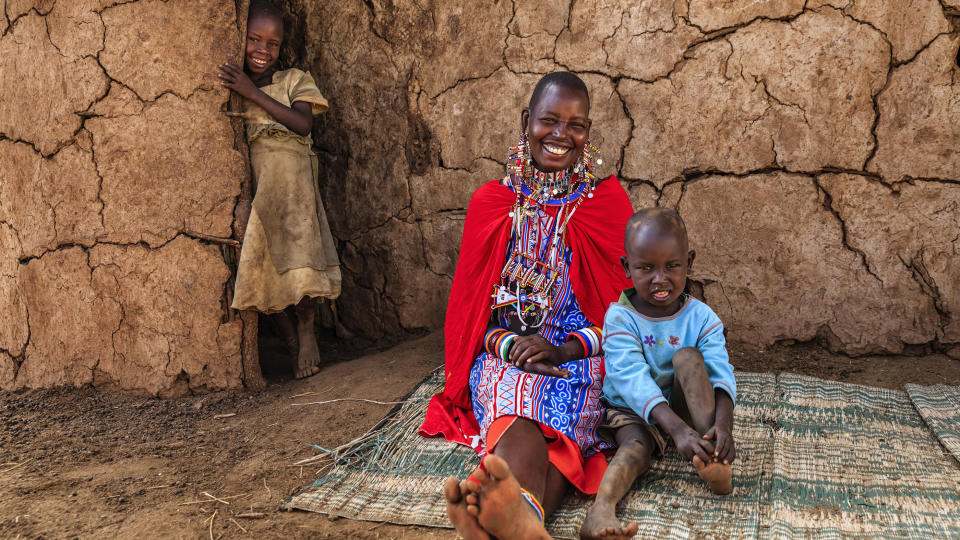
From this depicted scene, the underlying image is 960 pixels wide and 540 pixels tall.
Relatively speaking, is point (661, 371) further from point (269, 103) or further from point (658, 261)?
point (269, 103)

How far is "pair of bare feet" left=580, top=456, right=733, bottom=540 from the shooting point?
5.80 ft

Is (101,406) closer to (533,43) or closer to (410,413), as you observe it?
(410,413)

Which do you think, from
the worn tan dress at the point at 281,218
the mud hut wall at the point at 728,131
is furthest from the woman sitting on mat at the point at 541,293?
the worn tan dress at the point at 281,218

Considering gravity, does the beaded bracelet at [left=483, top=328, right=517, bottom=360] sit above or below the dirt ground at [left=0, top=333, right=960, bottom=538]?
above

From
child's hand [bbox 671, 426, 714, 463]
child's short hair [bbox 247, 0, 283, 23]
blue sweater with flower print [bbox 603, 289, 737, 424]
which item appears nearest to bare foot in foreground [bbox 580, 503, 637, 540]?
child's hand [bbox 671, 426, 714, 463]

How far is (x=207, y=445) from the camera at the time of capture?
2.74 metres

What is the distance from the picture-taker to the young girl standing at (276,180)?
317 centimetres

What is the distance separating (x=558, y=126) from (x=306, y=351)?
72.4 inches

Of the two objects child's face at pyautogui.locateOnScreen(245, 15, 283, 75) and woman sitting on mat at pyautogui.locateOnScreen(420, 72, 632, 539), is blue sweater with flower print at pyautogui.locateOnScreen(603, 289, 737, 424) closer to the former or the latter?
woman sitting on mat at pyautogui.locateOnScreen(420, 72, 632, 539)

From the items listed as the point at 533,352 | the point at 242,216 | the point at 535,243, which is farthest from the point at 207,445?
the point at 535,243

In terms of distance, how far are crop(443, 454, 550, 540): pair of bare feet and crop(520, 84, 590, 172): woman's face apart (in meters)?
1.20

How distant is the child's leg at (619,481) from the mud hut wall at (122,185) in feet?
6.39

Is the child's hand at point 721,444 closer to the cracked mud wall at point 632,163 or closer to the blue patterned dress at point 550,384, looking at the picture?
the blue patterned dress at point 550,384

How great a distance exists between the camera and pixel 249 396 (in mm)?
3229
